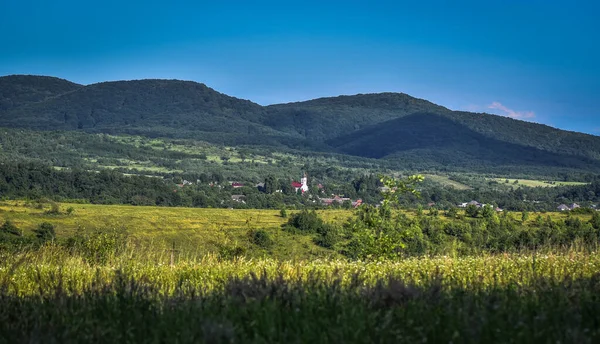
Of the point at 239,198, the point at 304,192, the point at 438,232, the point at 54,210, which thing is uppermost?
the point at 438,232

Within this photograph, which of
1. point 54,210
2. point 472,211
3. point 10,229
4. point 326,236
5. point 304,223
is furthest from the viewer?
point 472,211

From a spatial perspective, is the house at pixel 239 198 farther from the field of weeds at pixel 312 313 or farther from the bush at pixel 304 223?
the field of weeds at pixel 312 313

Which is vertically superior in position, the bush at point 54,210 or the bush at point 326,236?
the bush at point 54,210

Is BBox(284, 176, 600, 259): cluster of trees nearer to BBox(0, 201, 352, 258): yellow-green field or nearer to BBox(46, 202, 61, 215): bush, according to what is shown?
BBox(0, 201, 352, 258): yellow-green field

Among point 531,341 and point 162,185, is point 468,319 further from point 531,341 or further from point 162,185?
point 162,185

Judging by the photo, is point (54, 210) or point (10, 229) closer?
point (10, 229)

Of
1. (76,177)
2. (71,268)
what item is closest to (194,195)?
(76,177)

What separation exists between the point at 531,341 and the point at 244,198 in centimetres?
14175

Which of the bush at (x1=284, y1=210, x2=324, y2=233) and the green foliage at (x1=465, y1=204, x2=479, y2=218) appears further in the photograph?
the green foliage at (x1=465, y1=204, x2=479, y2=218)

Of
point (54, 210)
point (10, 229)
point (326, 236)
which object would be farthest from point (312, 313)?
point (54, 210)

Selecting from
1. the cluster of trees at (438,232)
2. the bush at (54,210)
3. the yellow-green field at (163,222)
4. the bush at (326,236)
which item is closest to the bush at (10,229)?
the yellow-green field at (163,222)

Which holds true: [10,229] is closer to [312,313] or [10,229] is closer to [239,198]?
[312,313]

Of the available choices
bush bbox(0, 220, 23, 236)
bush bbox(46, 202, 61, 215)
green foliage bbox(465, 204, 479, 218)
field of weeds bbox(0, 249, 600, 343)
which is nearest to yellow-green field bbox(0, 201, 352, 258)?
bush bbox(46, 202, 61, 215)

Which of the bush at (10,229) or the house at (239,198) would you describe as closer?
the bush at (10,229)
